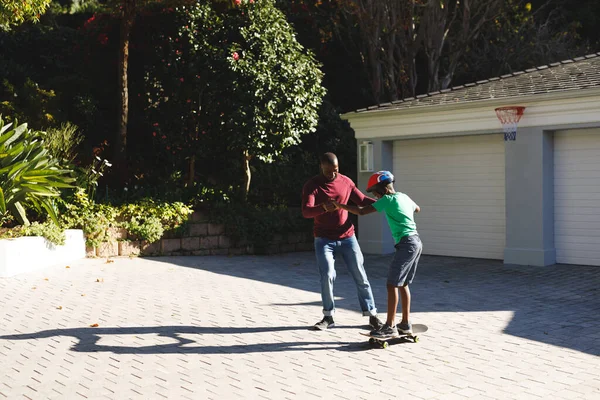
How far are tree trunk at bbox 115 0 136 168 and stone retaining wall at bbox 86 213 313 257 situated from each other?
230cm

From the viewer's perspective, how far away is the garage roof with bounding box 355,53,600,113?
12977mm

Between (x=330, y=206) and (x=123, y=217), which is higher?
(x=330, y=206)

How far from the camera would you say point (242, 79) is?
14906mm

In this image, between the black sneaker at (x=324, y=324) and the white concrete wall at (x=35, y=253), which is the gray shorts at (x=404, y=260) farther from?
the white concrete wall at (x=35, y=253)

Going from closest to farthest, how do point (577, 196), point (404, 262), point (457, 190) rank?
point (404, 262) → point (577, 196) → point (457, 190)

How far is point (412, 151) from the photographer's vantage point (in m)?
15.3

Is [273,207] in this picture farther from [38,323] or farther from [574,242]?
[38,323]

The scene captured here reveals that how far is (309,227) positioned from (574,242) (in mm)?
5969

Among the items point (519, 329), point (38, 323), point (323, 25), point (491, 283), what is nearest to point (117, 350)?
point (38, 323)

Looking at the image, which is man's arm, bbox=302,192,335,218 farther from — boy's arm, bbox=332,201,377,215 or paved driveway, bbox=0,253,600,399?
Result: paved driveway, bbox=0,253,600,399

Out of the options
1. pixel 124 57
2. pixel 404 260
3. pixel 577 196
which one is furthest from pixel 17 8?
pixel 577 196

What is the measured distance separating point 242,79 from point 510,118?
18.0 feet

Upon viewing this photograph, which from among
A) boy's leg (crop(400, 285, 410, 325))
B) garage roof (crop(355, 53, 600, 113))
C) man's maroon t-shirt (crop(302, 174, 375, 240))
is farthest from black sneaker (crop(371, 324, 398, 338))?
garage roof (crop(355, 53, 600, 113))

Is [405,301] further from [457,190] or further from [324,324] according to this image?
[457,190]
